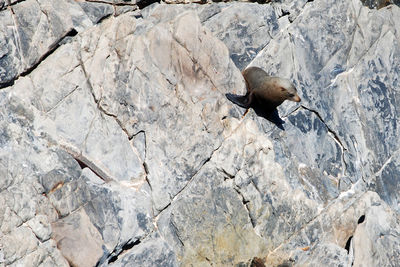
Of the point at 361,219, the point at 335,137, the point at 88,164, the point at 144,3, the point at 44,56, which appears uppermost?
the point at 44,56

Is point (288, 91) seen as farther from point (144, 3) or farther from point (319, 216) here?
point (144, 3)

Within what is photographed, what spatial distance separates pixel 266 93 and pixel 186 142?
4.66ft

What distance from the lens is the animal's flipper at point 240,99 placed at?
9430 mm

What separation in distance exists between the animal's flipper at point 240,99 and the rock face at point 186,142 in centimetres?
11

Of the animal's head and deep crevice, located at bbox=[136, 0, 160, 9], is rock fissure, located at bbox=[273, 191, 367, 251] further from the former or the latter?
deep crevice, located at bbox=[136, 0, 160, 9]

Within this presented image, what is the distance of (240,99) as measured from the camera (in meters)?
9.55

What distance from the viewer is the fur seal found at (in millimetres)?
9547

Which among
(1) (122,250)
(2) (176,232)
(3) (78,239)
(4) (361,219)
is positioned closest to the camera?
(3) (78,239)

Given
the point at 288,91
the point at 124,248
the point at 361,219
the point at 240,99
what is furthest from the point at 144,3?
the point at 361,219

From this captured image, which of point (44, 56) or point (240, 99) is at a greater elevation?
point (44, 56)

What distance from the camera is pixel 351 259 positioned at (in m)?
9.65

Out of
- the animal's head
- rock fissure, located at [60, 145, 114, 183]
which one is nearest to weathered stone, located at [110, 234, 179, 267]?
rock fissure, located at [60, 145, 114, 183]

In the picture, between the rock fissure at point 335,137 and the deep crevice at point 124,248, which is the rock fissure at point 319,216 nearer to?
the rock fissure at point 335,137

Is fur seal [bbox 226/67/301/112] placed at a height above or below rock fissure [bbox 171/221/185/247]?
above
